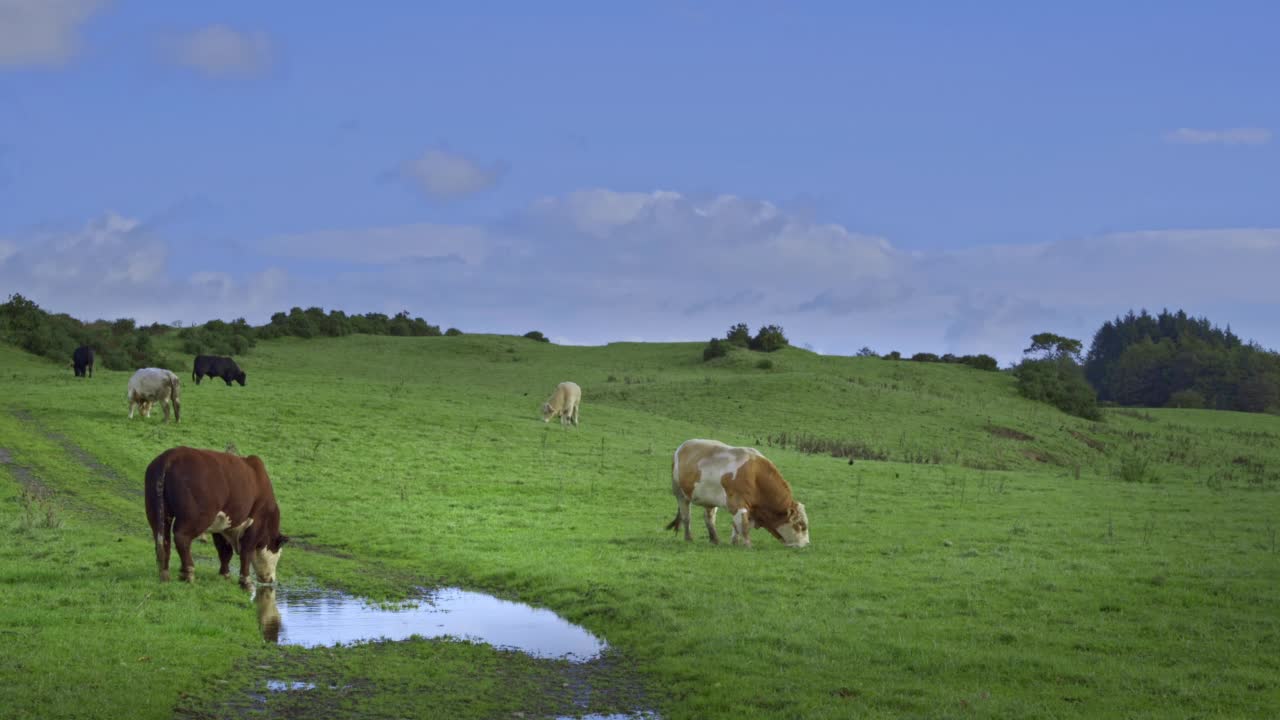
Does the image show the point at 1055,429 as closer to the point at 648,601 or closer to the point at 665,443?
the point at 665,443

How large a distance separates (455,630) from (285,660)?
2.57m

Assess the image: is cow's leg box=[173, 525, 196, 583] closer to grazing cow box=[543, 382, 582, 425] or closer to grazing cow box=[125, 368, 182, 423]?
grazing cow box=[125, 368, 182, 423]

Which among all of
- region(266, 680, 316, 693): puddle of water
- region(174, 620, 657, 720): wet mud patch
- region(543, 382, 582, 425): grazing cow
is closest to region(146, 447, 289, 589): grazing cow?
region(174, 620, 657, 720): wet mud patch

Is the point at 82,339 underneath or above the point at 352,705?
above

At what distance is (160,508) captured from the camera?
48.7 ft

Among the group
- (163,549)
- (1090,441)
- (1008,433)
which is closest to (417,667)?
(163,549)

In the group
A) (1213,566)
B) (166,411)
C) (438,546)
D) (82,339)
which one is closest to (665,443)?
(166,411)

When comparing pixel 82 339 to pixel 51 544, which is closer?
pixel 51 544

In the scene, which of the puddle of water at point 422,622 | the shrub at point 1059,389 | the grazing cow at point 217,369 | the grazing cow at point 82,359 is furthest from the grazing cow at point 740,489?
the shrub at point 1059,389

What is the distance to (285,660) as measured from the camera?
12625 millimetres

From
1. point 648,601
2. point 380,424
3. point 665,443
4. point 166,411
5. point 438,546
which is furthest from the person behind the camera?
point 665,443

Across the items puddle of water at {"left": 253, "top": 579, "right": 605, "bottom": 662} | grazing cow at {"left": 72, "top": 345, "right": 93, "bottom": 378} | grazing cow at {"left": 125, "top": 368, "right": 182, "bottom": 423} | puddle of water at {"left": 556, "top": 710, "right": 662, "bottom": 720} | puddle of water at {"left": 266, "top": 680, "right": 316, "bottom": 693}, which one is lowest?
puddle of water at {"left": 266, "top": 680, "right": 316, "bottom": 693}

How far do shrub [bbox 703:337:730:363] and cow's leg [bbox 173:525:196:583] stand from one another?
63.6 metres

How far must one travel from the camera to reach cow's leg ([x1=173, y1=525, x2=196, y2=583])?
585 inches
